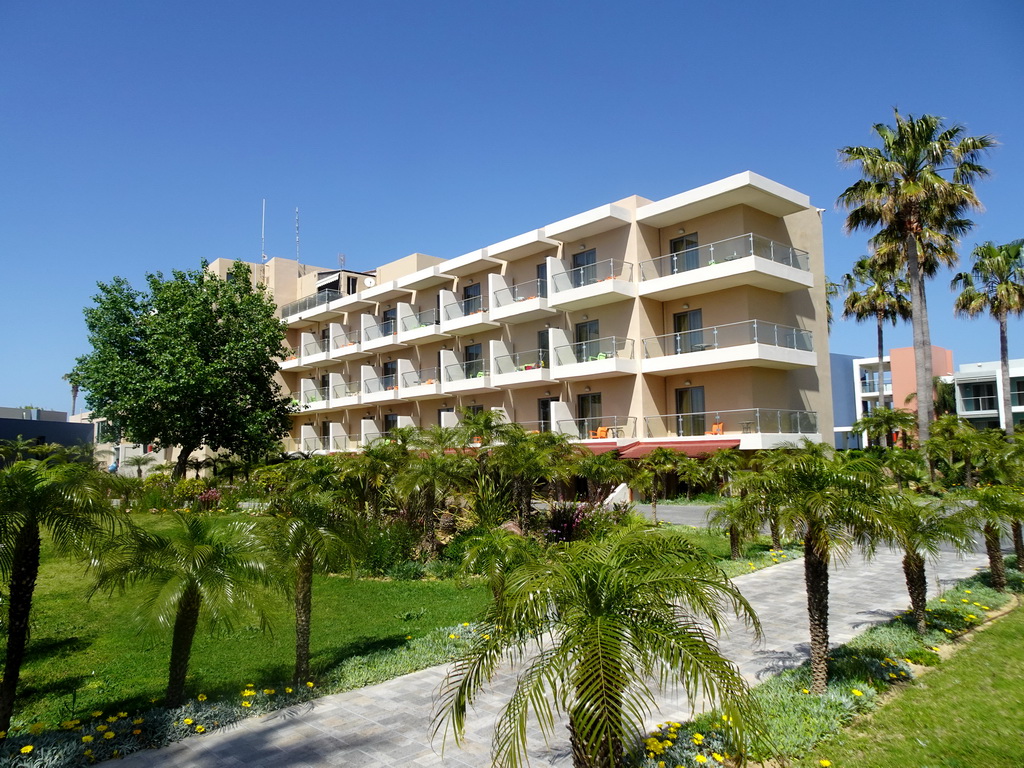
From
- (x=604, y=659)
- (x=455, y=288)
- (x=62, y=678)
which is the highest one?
(x=455, y=288)

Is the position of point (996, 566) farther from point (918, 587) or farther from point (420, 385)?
point (420, 385)

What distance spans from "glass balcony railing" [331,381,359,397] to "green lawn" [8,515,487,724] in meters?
31.1

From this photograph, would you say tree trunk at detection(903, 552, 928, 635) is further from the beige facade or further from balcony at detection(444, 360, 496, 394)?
balcony at detection(444, 360, 496, 394)

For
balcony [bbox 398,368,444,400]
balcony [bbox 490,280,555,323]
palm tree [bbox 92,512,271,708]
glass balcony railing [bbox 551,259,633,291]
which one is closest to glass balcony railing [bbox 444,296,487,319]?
balcony [bbox 490,280,555,323]

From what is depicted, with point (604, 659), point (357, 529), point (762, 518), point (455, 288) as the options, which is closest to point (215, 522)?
point (357, 529)

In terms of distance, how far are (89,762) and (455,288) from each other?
112 feet

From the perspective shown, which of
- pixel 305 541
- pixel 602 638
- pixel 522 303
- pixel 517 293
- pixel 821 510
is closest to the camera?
pixel 602 638

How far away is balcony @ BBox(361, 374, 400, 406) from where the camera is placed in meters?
40.5

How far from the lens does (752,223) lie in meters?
28.3

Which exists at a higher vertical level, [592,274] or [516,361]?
[592,274]

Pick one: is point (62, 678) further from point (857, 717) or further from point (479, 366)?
point (479, 366)

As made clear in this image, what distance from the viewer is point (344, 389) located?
45000mm

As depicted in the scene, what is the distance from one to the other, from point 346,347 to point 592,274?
19.5 m

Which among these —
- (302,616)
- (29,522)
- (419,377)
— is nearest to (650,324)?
(419,377)
